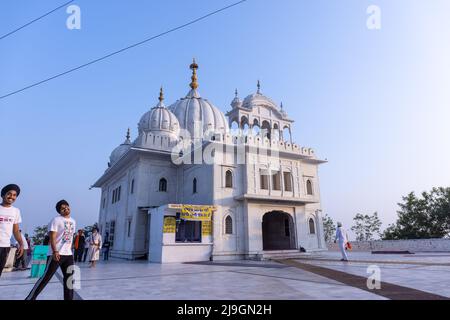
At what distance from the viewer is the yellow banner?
14.9 meters

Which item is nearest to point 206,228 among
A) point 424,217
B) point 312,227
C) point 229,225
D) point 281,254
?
point 229,225

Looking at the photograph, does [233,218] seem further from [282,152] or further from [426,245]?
[426,245]

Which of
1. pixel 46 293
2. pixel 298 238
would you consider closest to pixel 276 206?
pixel 298 238

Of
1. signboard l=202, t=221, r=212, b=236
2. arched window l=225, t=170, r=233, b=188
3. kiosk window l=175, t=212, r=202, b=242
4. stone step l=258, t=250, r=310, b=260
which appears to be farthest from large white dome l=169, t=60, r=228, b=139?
stone step l=258, t=250, r=310, b=260

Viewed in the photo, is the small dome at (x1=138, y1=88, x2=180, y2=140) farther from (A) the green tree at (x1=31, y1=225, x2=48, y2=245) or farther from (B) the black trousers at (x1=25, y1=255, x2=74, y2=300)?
(A) the green tree at (x1=31, y1=225, x2=48, y2=245)

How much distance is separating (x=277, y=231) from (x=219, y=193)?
6.55 meters

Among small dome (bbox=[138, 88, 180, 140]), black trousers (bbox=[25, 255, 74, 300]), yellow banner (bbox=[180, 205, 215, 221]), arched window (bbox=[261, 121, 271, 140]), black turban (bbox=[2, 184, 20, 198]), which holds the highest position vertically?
small dome (bbox=[138, 88, 180, 140])

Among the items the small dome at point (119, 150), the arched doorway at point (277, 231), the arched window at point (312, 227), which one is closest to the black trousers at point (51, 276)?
the arched doorway at point (277, 231)

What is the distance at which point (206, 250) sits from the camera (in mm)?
15391

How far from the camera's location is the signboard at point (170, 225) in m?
14.6

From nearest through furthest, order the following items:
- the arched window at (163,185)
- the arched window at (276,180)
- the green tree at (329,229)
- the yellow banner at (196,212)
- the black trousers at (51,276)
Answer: the black trousers at (51,276)
the yellow banner at (196,212)
the arched window at (276,180)
the arched window at (163,185)
the green tree at (329,229)

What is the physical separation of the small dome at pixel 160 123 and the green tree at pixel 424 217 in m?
26.2

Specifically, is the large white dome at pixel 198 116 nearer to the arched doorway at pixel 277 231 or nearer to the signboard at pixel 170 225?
the arched doorway at pixel 277 231

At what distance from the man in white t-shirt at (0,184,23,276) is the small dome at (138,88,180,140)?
1840 centimetres
